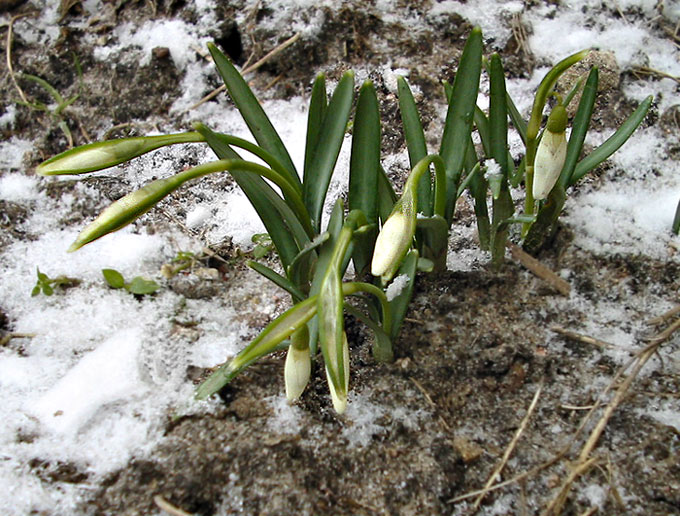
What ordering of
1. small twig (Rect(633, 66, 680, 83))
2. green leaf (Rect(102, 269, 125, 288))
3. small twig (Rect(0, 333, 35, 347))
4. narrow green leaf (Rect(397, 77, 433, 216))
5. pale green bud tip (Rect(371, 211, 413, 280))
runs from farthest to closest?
small twig (Rect(633, 66, 680, 83)) < green leaf (Rect(102, 269, 125, 288)) < small twig (Rect(0, 333, 35, 347)) < narrow green leaf (Rect(397, 77, 433, 216)) < pale green bud tip (Rect(371, 211, 413, 280))

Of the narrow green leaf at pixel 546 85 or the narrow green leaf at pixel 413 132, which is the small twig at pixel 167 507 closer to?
the narrow green leaf at pixel 413 132

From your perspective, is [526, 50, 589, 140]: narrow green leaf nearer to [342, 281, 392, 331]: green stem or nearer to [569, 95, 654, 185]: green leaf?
[569, 95, 654, 185]: green leaf

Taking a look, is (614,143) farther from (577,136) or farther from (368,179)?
(368,179)

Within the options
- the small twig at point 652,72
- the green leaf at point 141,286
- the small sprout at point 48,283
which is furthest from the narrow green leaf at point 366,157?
the small twig at point 652,72

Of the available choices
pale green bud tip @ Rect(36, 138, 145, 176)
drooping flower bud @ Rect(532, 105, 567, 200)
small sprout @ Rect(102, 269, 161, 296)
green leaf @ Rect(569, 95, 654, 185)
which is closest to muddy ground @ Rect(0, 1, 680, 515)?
small sprout @ Rect(102, 269, 161, 296)

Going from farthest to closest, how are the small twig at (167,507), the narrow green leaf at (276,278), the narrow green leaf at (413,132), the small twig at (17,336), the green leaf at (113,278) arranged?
→ the green leaf at (113,278), the small twig at (17,336), the narrow green leaf at (413,132), the narrow green leaf at (276,278), the small twig at (167,507)

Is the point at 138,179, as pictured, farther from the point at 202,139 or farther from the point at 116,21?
the point at 202,139

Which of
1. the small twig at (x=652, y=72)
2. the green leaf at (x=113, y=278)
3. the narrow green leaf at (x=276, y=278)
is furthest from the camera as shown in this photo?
the small twig at (x=652, y=72)

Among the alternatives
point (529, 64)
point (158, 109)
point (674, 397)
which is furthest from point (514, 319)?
point (158, 109)
